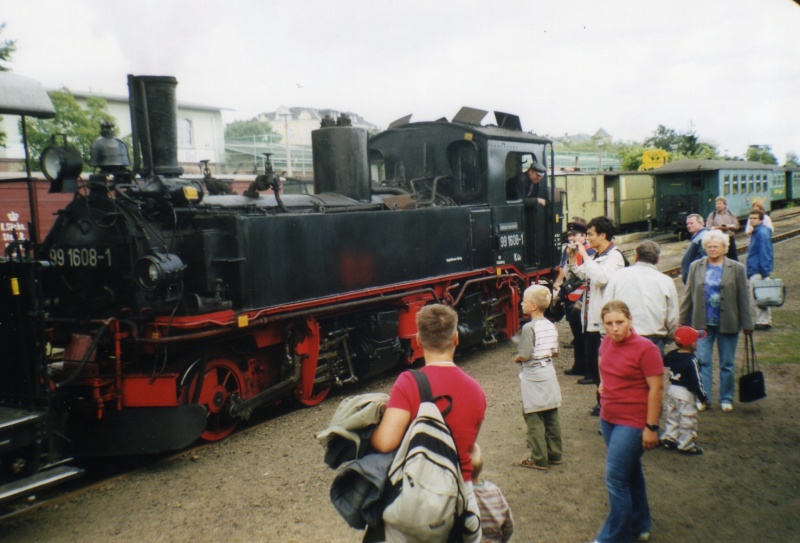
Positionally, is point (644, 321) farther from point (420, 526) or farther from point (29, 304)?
point (29, 304)

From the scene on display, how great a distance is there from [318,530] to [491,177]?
5.70 meters

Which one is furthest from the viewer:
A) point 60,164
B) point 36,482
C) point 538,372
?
point 60,164

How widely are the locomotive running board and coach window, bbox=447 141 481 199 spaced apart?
5.96 m

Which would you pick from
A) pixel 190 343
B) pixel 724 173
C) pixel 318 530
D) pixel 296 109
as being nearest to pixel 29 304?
pixel 190 343

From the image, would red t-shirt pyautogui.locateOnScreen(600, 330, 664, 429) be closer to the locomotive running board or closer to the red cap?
the red cap

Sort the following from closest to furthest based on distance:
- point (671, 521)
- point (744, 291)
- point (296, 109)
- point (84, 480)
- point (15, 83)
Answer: point (671, 521) → point (15, 83) → point (84, 480) → point (744, 291) → point (296, 109)

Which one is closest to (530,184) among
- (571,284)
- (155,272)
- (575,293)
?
(575,293)

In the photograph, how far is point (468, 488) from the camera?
270 centimetres

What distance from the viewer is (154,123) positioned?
582 centimetres

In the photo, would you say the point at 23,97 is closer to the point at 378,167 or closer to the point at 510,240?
the point at 378,167

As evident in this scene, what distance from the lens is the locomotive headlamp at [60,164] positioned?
5.07 metres

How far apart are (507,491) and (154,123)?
13.4 ft

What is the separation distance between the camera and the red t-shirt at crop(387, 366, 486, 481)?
2594mm

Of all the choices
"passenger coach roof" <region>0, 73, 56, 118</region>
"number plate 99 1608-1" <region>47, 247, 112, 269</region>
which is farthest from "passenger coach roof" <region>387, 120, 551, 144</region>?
"passenger coach roof" <region>0, 73, 56, 118</region>
